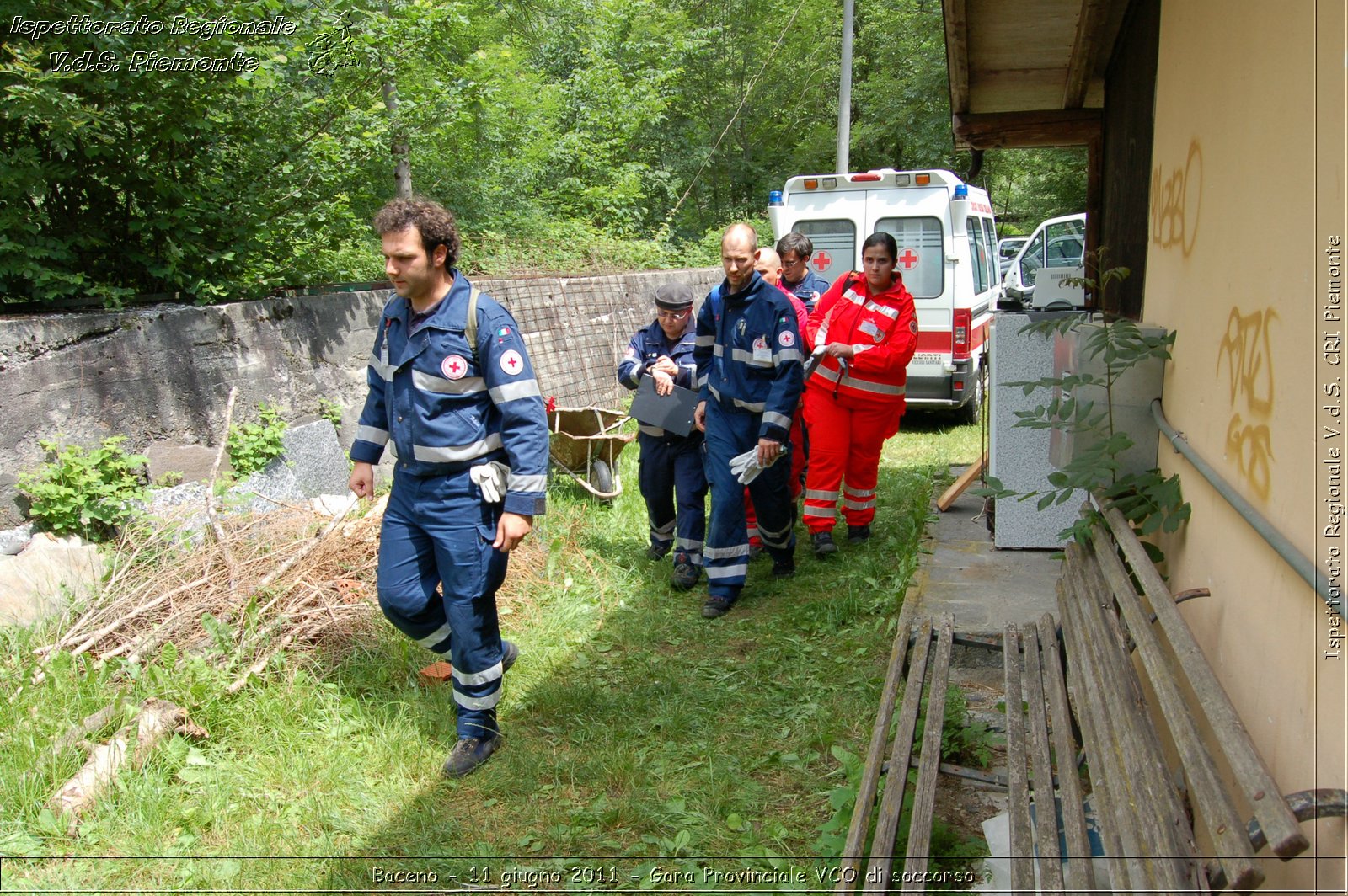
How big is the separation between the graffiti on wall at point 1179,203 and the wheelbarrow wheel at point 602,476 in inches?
164

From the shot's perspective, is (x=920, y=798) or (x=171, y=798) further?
(x=171, y=798)

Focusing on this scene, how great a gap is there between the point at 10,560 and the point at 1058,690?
4.47m

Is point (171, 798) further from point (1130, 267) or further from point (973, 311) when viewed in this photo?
point (973, 311)

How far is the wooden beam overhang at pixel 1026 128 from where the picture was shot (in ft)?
21.0

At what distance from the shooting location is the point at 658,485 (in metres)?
6.01

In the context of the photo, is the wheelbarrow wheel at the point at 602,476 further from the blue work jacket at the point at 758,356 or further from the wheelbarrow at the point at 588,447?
the blue work jacket at the point at 758,356

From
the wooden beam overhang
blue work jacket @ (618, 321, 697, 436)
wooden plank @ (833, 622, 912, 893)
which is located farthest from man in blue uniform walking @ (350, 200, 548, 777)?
the wooden beam overhang

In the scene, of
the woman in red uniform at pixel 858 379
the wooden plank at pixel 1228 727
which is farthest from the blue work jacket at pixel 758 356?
the wooden plank at pixel 1228 727

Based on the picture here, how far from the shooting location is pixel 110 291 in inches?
208

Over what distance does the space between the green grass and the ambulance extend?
4909mm

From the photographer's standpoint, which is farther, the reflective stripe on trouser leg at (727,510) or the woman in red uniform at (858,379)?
the woman in red uniform at (858,379)

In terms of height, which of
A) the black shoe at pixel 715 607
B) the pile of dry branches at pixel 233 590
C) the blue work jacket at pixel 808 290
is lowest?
the black shoe at pixel 715 607

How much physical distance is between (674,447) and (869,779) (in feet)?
10.4

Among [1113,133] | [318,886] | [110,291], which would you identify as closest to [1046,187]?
[1113,133]
